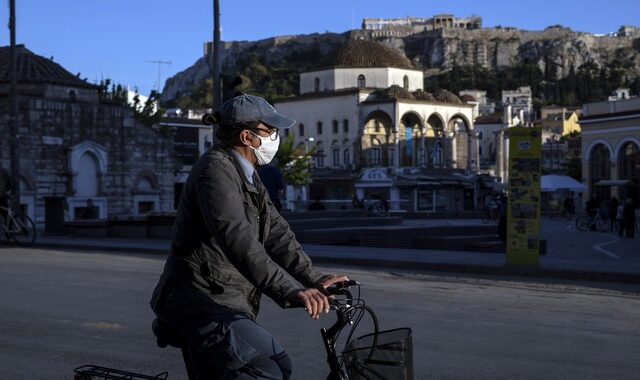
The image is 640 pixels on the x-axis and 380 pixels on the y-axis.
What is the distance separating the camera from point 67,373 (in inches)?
297

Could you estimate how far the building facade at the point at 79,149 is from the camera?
1430 inches

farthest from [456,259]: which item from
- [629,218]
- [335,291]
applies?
[629,218]

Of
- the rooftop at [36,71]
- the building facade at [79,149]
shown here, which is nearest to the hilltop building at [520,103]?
the building facade at [79,149]

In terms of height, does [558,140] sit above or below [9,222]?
above

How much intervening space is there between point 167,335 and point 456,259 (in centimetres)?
1460

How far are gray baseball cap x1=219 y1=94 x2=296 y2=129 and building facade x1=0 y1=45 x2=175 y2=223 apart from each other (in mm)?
32634

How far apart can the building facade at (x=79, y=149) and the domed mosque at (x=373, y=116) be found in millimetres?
42071

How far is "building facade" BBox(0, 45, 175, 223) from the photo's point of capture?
36.3m

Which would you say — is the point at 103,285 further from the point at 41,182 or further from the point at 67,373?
the point at 41,182

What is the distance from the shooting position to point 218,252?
166 inches

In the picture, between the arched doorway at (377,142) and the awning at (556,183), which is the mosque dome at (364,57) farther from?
the awning at (556,183)

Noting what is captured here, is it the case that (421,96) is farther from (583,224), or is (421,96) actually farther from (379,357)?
(379,357)

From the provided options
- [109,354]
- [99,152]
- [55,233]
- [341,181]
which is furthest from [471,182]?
[109,354]

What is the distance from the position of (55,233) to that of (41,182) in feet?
33.1
